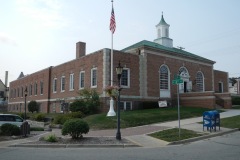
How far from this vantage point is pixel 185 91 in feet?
124

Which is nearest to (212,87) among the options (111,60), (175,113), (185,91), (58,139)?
(185,91)

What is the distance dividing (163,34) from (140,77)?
1328 cm

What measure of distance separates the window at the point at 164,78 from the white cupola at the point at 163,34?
330 inches

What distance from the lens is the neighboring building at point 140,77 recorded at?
30.8m

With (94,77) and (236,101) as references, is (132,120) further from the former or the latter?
(236,101)

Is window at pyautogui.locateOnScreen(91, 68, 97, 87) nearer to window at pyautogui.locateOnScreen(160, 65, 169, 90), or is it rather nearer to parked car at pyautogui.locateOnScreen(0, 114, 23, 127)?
window at pyautogui.locateOnScreen(160, 65, 169, 90)

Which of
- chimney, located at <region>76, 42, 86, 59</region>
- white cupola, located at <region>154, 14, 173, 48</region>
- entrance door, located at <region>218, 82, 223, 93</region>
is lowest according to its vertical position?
entrance door, located at <region>218, 82, 223, 93</region>

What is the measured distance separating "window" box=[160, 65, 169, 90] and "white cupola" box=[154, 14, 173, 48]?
837cm

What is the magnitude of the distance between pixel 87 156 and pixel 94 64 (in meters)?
22.0

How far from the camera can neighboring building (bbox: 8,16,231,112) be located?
30781 millimetres

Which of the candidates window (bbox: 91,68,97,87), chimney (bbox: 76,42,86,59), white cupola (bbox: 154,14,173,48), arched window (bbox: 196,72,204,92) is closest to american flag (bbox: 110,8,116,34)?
window (bbox: 91,68,97,87)

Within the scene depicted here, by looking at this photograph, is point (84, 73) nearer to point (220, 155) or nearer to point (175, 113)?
point (175, 113)

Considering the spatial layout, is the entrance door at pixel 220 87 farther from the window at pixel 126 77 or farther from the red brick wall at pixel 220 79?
the window at pixel 126 77

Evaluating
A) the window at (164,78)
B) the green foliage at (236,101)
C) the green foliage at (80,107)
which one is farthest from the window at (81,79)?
the green foliage at (236,101)
